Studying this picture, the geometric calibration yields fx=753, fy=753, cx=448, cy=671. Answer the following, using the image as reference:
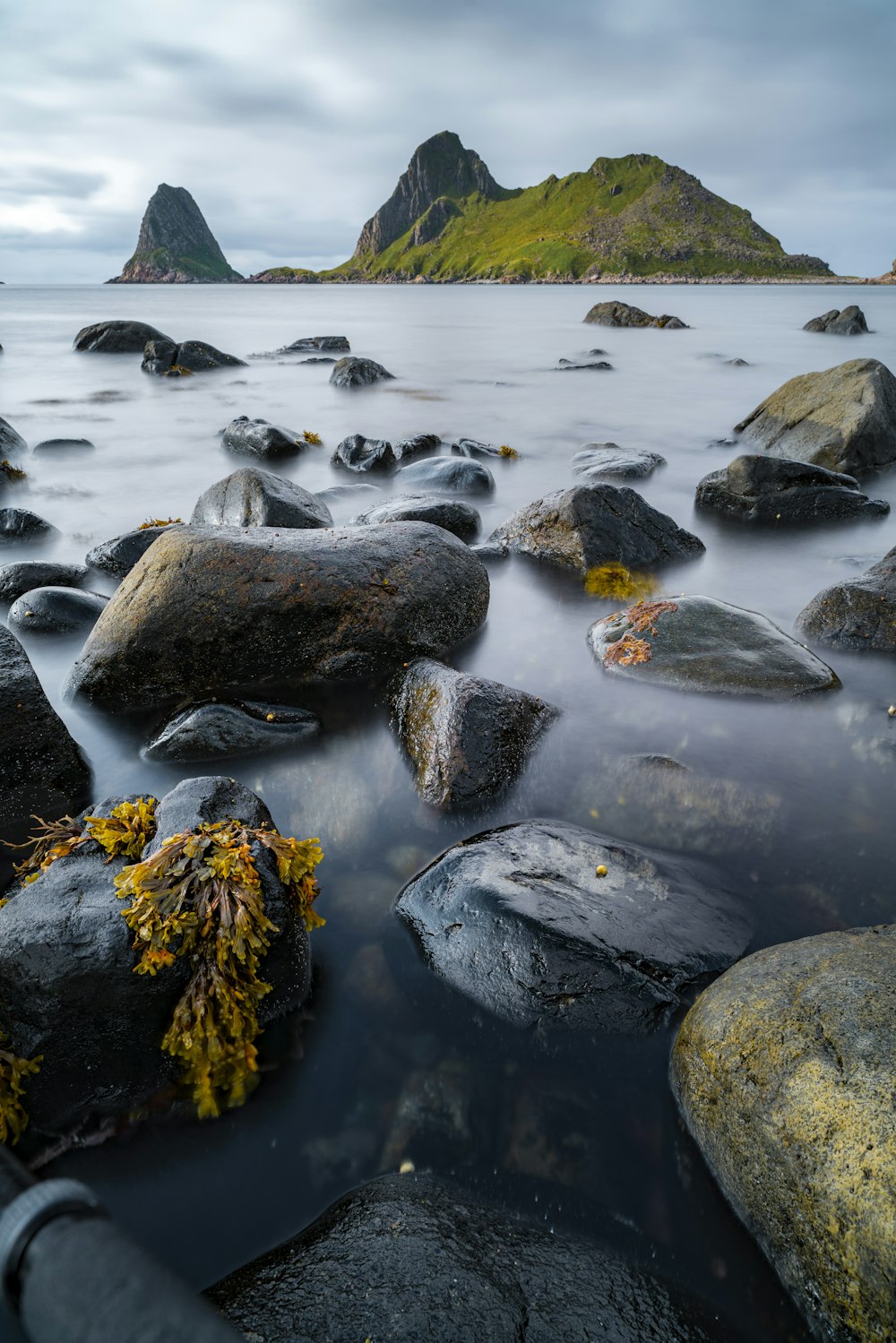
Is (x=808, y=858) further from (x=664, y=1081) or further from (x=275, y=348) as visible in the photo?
(x=275, y=348)

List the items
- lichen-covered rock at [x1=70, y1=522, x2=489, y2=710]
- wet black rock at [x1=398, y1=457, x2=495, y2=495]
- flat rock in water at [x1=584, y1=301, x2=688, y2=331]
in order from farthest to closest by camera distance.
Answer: flat rock in water at [x1=584, y1=301, x2=688, y2=331] → wet black rock at [x1=398, y1=457, x2=495, y2=495] → lichen-covered rock at [x1=70, y1=522, x2=489, y2=710]

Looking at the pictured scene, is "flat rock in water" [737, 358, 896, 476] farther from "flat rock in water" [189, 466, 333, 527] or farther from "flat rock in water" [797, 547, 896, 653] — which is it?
"flat rock in water" [189, 466, 333, 527]

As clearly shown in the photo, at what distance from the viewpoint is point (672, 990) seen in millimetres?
3688

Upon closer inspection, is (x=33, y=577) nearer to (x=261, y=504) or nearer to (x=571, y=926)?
(x=261, y=504)

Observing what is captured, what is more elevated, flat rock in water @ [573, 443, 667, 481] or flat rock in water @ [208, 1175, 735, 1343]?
flat rock in water @ [573, 443, 667, 481]

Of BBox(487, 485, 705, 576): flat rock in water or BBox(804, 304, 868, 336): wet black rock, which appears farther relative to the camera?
BBox(804, 304, 868, 336): wet black rock

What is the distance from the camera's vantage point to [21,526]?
11.0 metres

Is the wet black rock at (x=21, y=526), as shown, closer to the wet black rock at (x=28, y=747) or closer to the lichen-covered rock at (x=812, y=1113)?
the wet black rock at (x=28, y=747)

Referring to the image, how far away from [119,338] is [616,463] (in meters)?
34.0

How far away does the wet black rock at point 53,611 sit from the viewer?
25.4 ft

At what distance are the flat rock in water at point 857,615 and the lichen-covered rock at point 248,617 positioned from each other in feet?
13.3

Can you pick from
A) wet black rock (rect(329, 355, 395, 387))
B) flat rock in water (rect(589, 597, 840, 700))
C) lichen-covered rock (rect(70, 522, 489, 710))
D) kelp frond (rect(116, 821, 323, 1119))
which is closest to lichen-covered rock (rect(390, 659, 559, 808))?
lichen-covered rock (rect(70, 522, 489, 710))

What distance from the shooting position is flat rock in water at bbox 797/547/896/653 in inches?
287

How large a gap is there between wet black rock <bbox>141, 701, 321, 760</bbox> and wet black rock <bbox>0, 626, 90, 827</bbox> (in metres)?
0.71
